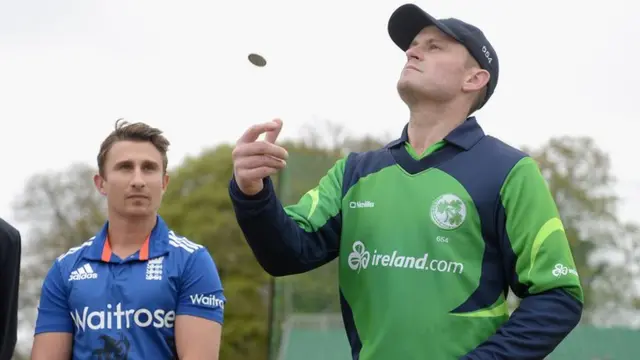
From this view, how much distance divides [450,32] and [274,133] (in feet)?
3.19

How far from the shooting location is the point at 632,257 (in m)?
27.0

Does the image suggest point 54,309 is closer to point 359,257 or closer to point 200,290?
point 200,290

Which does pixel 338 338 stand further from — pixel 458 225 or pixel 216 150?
pixel 216 150

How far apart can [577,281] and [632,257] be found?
24111 millimetres

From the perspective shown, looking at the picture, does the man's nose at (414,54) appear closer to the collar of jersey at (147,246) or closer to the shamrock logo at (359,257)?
the shamrock logo at (359,257)

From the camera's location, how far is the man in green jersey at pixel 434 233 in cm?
391

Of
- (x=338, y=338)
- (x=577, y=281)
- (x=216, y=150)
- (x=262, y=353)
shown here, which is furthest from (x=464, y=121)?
(x=216, y=150)

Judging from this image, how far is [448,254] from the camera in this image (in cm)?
400

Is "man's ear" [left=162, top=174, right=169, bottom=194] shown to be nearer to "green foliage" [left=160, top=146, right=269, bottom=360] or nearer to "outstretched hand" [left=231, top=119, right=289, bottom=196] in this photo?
"outstretched hand" [left=231, top=119, right=289, bottom=196]

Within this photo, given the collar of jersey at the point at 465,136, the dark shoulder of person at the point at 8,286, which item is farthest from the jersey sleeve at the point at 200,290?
the collar of jersey at the point at 465,136

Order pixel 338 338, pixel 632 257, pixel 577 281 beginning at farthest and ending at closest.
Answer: pixel 632 257 → pixel 338 338 → pixel 577 281

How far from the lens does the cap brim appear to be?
441 cm

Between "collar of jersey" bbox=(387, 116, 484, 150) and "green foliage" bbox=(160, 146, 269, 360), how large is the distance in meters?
32.0

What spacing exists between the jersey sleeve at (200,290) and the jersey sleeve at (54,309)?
1.77 feet
